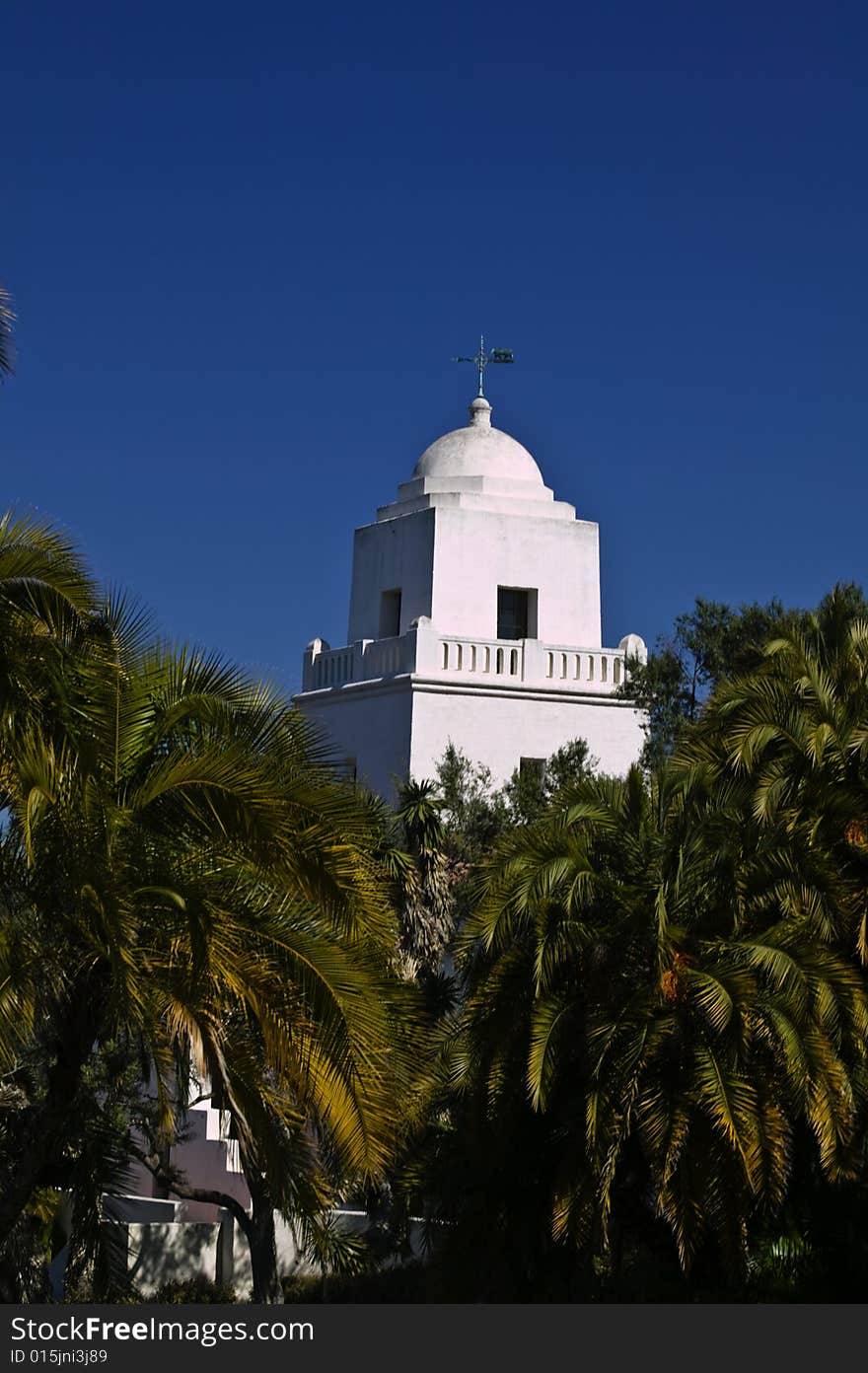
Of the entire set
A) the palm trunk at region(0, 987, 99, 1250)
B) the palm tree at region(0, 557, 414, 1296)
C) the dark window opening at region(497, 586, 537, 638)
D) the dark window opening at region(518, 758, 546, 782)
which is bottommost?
the palm trunk at region(0, 987, 99, 1250)

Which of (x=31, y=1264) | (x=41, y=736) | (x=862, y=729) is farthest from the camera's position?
(x=31, y=1264)

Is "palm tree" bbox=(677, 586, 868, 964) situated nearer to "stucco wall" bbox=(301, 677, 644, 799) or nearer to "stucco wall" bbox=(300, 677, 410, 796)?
"stucco wall" bbox=(301, 677, 644, 799)

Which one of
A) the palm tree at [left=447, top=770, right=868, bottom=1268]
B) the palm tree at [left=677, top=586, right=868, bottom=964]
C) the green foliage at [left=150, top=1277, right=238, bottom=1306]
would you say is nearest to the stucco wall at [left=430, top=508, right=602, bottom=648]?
the green foliage at [left=150, top=1277, right=238, bottom=1306]

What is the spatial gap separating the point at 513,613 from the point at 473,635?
116 cm

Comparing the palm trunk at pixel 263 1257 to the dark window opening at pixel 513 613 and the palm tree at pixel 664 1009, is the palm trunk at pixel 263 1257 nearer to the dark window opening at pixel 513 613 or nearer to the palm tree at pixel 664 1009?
the palm tree at pixel 664 1009

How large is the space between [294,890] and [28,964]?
1766mm

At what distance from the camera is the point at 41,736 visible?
38.7 feet

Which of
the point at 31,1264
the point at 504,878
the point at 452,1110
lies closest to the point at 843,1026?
the point at 504,878

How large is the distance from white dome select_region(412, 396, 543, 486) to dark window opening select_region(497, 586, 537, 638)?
187 centimetres

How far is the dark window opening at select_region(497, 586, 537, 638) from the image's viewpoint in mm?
28891

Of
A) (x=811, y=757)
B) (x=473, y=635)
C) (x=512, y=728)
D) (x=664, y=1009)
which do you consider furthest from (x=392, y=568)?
(x=664, y=1009)

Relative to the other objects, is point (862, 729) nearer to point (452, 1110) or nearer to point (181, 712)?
point (452, 1110)

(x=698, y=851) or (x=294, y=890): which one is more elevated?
(x=698, y=851)
